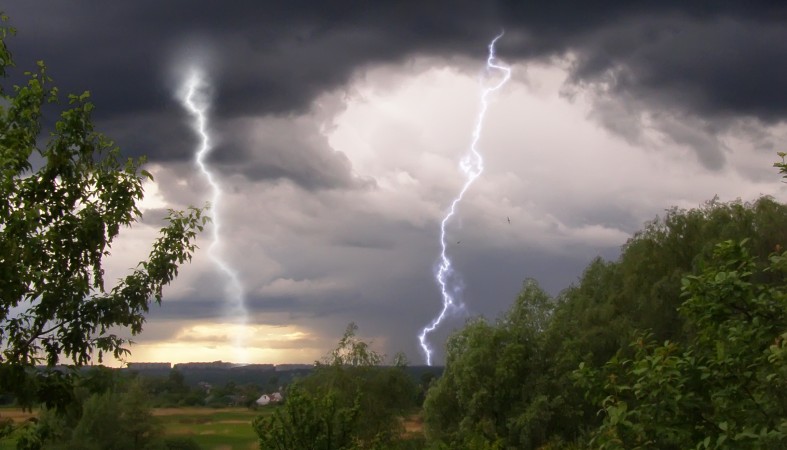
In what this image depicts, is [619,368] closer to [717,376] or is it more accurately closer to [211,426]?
[717,376]

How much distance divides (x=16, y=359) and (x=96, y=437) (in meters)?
45.6

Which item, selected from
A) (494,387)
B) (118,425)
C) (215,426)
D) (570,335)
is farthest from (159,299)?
(215,426)

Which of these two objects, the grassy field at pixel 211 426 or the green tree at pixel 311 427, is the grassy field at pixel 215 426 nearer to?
the grassy field at pixel 211 426

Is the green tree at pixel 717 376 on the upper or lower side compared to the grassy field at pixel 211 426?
upper

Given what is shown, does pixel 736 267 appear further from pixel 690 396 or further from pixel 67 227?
pixel 67 227

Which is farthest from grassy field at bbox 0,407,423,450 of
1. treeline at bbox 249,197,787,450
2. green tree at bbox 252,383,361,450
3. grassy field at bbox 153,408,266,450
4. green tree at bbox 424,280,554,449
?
green tree at bbox 252,383,361,450

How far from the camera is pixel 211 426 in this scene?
67438 millimetres

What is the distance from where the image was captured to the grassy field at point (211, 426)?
60.3 m

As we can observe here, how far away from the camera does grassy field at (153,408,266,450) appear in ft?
198

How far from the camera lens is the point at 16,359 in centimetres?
927

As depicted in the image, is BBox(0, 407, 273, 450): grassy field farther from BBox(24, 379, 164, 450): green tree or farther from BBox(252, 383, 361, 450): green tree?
BBox(252, 383, 361, 450): green tree

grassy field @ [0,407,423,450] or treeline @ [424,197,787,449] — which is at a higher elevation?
treeline @ [424,197,787,449]

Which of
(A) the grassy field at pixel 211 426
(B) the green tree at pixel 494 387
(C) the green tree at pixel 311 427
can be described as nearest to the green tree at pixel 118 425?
(A) the grassy field at pixel 211 426

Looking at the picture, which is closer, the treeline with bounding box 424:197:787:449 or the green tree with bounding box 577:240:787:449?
the green tree with bounding box 577:240:787:449
